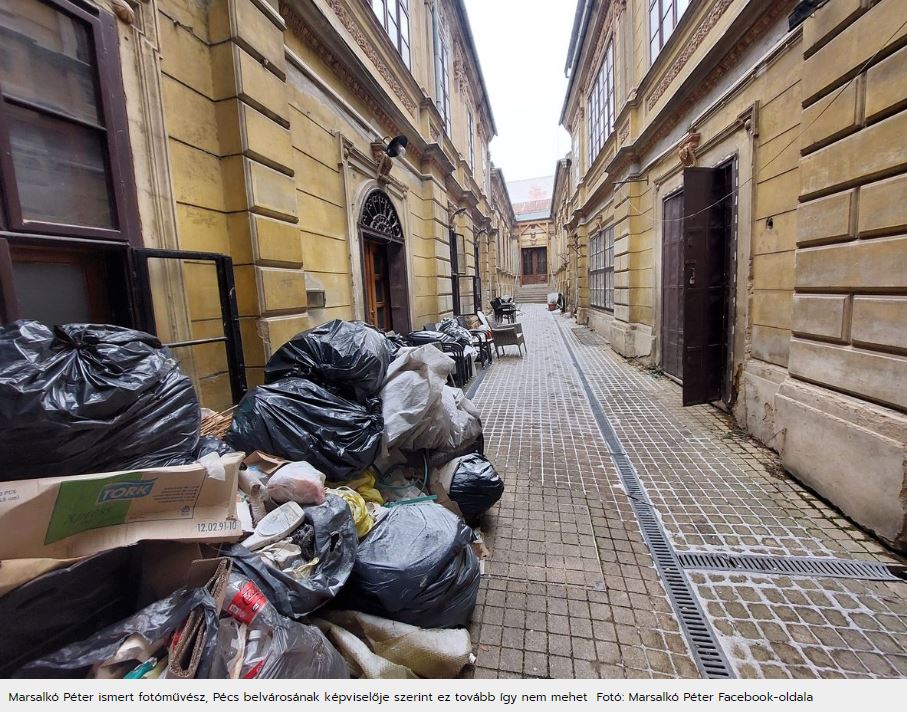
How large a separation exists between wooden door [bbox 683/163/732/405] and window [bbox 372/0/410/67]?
15.8 ft

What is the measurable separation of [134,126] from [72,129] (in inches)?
14.2

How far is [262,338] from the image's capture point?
323 cm

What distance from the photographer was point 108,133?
227cm

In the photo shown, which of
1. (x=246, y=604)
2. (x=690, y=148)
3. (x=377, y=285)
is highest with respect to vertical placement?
(x=690, y=148)

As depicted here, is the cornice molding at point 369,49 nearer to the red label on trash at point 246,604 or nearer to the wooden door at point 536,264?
the red label on trash at point 246,604

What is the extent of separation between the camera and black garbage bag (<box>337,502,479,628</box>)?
66.3 inches

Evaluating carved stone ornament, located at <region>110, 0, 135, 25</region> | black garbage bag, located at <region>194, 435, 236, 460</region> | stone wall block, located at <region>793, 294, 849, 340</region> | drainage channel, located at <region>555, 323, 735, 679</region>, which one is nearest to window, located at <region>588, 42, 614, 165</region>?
stone wall block, located at <region>793, 294, 849, 340</region>

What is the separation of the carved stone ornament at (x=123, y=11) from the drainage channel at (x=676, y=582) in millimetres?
4523

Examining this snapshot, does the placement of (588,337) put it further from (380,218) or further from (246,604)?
(246,604)

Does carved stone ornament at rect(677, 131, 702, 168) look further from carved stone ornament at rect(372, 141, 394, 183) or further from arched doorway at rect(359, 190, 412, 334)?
arched doorway at rect(359, 190, 412, 334)

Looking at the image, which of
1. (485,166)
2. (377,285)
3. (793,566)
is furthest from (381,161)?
(485,166)

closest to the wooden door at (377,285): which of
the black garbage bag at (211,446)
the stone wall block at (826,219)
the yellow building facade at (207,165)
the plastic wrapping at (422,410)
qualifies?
the yellow building facade at (207,165)

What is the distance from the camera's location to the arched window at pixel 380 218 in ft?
18.1

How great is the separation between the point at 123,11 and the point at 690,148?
19.7 feet
